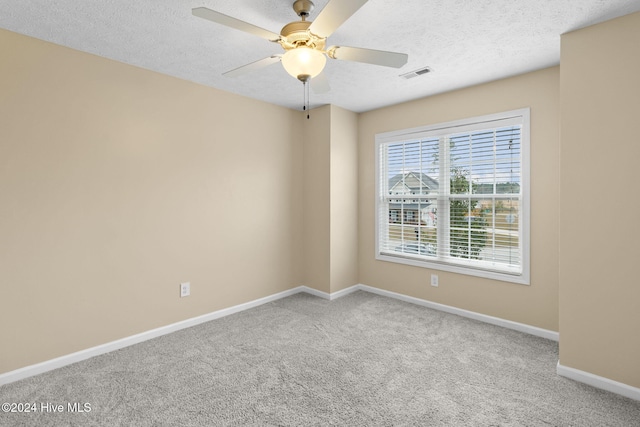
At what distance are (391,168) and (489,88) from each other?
1.42 m

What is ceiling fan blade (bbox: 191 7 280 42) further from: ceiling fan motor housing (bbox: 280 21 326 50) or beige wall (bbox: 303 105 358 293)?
beige wall (bbox: 303 105 358 293)

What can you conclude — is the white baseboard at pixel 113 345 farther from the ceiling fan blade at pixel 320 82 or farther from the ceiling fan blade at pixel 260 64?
the ceiling fan blade at pixel 320 82

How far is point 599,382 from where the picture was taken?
88.0 inches

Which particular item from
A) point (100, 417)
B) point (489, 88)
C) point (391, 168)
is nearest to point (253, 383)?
point (100, 417)

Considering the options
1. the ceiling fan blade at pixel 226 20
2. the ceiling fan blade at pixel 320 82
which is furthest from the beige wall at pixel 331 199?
the ceiling fan blade at pixel 226 20

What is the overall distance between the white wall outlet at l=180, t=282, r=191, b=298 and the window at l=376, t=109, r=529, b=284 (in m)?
2.38

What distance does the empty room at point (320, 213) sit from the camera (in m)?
2.07

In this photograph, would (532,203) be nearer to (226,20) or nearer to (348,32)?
(348,32)

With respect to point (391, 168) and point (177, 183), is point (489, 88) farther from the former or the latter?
point (177, 183)

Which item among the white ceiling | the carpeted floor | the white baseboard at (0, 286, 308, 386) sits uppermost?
the white ceiling

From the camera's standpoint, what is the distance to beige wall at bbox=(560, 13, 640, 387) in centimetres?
211

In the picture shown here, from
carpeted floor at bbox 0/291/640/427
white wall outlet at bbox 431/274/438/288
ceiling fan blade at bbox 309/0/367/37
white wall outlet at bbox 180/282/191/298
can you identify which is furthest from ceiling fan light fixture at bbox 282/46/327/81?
white wall outlet at bbox 431/274/438/288

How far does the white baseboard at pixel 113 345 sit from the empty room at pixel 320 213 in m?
0.01

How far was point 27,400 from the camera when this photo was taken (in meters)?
2.12
